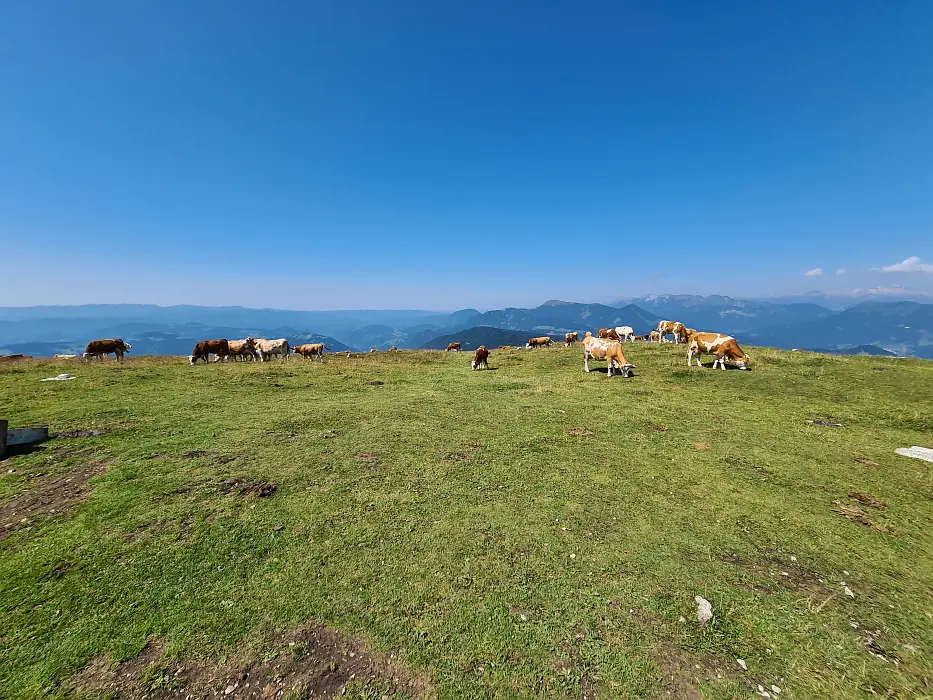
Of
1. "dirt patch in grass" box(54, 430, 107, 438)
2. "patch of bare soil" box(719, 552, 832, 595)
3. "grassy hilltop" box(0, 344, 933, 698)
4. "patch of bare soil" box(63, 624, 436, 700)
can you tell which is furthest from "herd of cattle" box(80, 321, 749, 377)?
"patch of bare soil" box(63, 624, 436, 700)

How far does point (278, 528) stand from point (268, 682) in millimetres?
2810

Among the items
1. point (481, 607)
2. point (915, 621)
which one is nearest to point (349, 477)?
point (481, 607)

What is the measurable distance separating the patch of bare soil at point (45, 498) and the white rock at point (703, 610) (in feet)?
34.2

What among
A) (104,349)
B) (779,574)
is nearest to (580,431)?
(779,574)

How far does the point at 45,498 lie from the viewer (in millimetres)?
6941

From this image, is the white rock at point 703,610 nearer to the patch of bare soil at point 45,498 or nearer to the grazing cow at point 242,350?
the patch of bare soil at point 45,498

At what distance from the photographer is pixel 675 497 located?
772 centimetres

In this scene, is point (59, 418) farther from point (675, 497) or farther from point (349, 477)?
point (675, 497)

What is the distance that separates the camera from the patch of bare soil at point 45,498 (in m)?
6.27

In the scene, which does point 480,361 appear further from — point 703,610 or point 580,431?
point 703,610

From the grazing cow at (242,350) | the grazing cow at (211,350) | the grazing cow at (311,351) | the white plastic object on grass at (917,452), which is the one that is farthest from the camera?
the grazing cow at (311,351)

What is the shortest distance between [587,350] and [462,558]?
59.8 ft

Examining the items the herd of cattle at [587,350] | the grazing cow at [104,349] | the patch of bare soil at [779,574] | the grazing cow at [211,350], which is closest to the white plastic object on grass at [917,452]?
the patch of bare soil at [779,574]

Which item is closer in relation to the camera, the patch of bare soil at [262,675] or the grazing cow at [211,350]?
the patch of bare soil at [262,675]
